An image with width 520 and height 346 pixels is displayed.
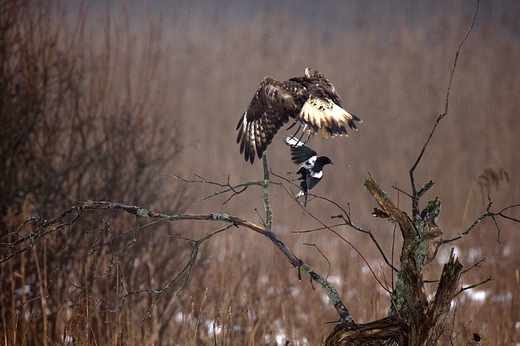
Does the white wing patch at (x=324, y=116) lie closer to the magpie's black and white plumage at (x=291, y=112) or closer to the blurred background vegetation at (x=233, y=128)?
the magpie's black and white plumage at (x=291, y=112)

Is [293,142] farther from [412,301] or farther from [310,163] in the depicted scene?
[412,301]

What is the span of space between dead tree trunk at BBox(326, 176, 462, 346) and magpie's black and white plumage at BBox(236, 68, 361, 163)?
403mm

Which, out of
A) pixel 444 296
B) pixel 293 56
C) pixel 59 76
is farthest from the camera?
pixel 293 56

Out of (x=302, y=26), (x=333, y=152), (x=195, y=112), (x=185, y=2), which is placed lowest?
(x=333, y=152)

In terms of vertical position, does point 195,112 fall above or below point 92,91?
above

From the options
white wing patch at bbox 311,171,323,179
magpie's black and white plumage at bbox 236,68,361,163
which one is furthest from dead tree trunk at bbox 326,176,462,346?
magpie's black and white plumage at bbox 236,68,361,163

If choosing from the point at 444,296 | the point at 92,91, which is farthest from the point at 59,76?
the point at 444,296

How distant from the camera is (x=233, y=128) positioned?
40.2 feet

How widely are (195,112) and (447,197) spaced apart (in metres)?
6.00

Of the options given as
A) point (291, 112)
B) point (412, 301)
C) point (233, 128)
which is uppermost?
point (233, 128)

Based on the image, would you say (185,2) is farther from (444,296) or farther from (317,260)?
(444,296)

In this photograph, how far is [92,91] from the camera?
14.4 ft

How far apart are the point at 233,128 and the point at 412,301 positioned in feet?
34.7

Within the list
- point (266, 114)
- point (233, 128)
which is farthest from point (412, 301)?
point (233, 128)
